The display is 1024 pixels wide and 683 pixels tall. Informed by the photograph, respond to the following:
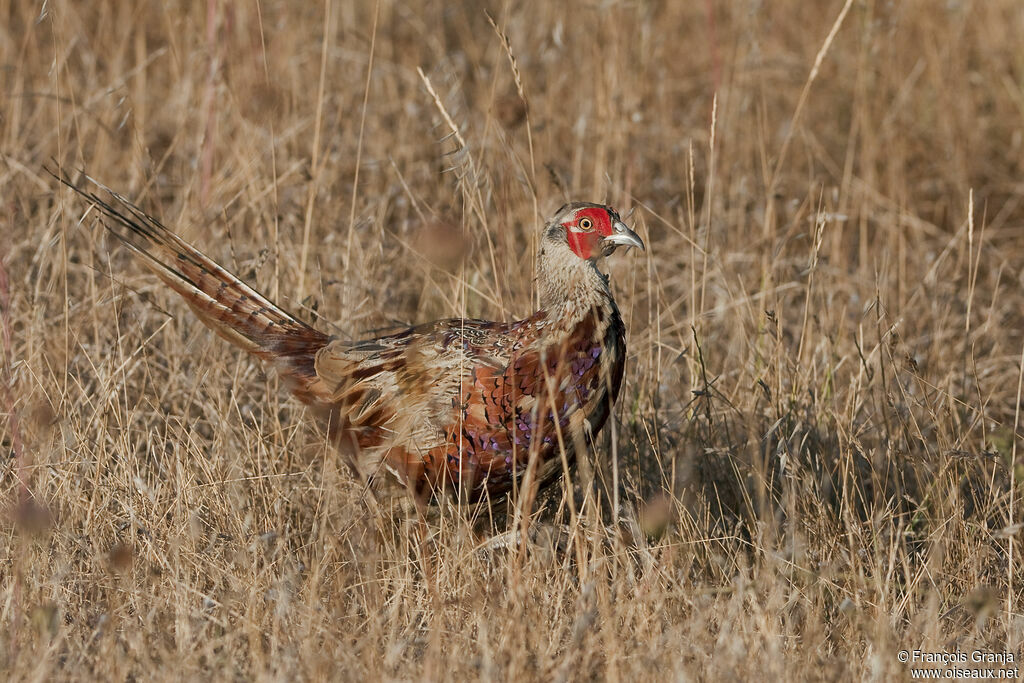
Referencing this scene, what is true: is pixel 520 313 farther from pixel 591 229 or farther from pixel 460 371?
pixel 460 371

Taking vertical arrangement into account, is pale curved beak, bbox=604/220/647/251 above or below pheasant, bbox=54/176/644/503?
above

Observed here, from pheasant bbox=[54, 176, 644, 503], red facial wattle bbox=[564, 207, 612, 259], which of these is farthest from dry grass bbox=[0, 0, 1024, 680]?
red facial wattle bbox=[564, 207, 612, 259]

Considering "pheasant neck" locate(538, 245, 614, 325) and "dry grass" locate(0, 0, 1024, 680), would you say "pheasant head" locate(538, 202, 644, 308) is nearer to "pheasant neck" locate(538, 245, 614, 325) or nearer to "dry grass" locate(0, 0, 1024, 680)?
"pheasant neck" locate(538, 245, 614, 325)

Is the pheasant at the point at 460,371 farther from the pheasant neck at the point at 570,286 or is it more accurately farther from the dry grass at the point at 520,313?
the dry grass at the point at 520,313

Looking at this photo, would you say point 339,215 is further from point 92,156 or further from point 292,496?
point 292,496

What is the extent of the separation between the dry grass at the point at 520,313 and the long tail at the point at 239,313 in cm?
20

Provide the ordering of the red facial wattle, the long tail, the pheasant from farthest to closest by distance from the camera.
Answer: the long tail
the red facial wattle
the pheasant

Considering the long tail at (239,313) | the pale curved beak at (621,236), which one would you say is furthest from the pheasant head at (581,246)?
the long tail at (239,313)

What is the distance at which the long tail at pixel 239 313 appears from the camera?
12.0 ft

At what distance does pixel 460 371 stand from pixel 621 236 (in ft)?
1.97

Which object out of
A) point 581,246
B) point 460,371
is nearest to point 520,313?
point 581,246

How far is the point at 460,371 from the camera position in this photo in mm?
3295

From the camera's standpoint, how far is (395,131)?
5.84m

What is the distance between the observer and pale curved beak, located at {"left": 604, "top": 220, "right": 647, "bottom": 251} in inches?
133
